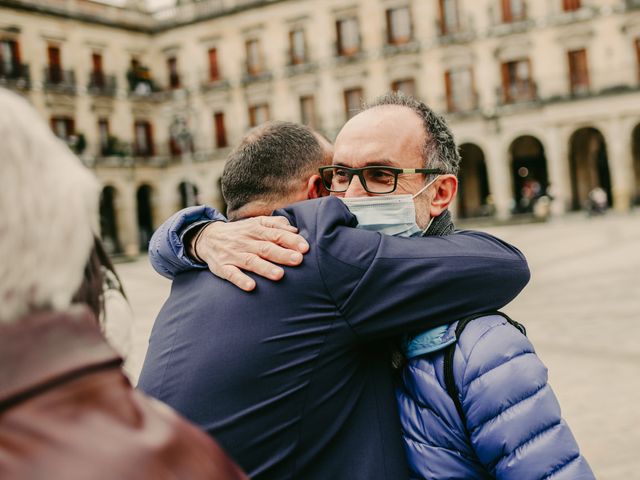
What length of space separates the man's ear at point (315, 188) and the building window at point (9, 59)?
35.7m

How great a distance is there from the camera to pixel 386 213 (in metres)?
1.98

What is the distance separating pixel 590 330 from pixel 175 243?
26.1 ft

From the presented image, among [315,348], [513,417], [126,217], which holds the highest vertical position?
[126,217]

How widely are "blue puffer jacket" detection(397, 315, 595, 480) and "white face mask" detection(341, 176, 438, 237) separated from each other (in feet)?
1.32

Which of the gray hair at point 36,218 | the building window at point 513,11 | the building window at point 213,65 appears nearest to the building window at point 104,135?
the building window at point 213,65

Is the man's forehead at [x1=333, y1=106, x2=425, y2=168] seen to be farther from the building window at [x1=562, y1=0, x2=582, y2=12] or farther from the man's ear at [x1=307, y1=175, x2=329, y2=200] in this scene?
the building window at [x1=562, y1=0, x2=582, y2=12]

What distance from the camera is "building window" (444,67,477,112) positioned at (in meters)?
32.6

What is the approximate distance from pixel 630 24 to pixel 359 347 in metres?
32.6

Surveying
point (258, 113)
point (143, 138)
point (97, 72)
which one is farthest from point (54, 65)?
point (258, 113)

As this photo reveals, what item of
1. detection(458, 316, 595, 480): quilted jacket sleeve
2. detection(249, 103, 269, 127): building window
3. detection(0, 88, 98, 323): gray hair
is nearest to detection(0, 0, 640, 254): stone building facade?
detection(249, 103, 269, 127): building window

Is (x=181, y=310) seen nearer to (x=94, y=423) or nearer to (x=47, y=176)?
(x=47, y=176)

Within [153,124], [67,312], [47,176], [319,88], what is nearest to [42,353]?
[67,312]

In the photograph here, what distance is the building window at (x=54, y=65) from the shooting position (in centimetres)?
3491

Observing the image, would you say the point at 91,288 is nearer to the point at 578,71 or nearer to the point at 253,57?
the point at 578,71
